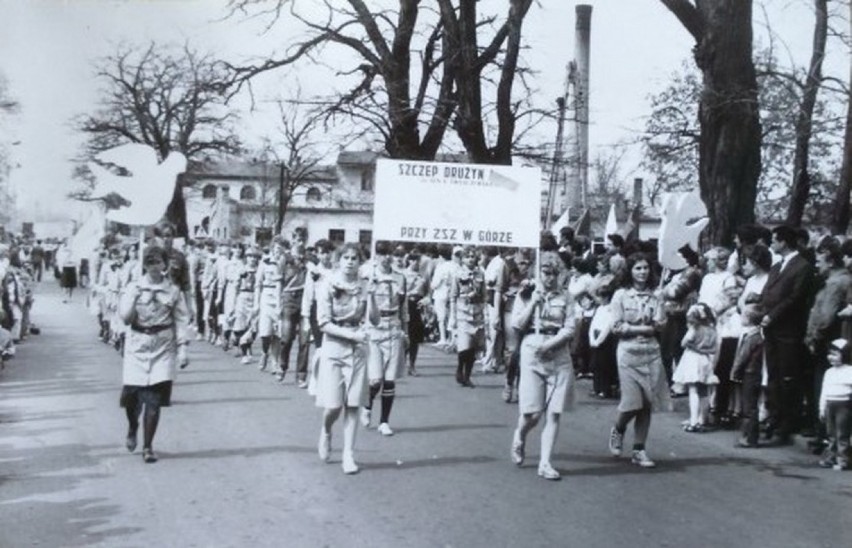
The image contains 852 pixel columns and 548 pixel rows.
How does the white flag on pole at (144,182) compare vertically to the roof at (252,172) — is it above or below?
below

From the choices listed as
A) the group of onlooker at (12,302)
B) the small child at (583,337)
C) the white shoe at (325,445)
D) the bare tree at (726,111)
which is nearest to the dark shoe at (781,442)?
the small child at (583,337)

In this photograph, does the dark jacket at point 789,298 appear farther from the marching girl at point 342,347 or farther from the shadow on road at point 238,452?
the shadow on road at point 238,452

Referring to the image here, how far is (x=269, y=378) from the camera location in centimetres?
1552

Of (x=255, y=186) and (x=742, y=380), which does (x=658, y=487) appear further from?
(x=255, y=186)

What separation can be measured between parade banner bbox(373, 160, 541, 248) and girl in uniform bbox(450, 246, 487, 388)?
541 cm

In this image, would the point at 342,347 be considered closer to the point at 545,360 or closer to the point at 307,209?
the point at 545,360

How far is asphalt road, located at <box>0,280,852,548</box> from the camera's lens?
6.88 metres

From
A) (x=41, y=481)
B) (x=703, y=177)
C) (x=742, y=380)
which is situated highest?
(x=703, y=177)

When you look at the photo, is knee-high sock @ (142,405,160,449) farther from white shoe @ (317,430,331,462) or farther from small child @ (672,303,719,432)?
small child @ (672,303,719,432)

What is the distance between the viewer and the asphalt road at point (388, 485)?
6879 millimetres

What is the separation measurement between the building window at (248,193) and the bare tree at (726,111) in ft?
223

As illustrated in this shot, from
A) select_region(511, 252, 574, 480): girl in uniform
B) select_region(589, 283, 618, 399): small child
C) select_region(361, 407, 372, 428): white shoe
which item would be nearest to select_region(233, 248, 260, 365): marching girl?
select_region(589, 283, 618, 399): small child

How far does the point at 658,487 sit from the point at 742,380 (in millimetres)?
2716

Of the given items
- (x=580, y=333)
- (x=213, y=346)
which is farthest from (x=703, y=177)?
(x=213, y=346)
